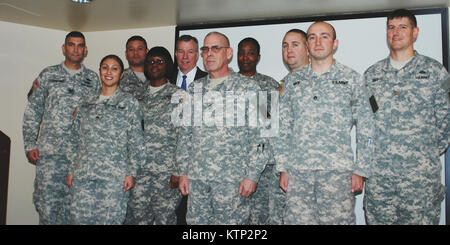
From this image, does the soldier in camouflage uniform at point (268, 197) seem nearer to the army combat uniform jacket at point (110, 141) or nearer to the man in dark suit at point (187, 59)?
the man in dark suit at point (187, 59)

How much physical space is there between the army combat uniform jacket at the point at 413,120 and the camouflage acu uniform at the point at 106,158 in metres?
2.09

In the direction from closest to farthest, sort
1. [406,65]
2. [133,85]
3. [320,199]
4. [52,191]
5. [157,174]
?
[320,199] → [406,65] → [157,174] → [52,191] → [133,85]

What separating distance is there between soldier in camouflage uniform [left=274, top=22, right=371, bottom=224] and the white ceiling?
49.3 inches

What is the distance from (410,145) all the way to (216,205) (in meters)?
1.64

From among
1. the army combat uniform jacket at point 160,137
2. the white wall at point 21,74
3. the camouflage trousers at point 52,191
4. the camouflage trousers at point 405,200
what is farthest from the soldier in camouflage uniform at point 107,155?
the camouflage trousers at point 405,200

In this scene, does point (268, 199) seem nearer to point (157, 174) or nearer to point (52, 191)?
point (157, 174)

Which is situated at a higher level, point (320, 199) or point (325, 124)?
point (325, 124)

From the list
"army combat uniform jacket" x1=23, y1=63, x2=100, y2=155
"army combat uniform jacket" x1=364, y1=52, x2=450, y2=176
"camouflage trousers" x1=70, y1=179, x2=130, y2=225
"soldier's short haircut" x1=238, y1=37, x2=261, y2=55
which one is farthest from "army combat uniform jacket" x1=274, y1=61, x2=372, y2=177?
"army combat uniform jacket" x1=23, y1=63, x2=100, y2=155

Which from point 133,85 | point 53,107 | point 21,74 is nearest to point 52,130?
point 53,107

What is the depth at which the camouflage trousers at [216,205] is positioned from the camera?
9.67 feet

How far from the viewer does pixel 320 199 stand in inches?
112

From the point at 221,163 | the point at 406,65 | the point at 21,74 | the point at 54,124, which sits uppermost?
the point at 21,74

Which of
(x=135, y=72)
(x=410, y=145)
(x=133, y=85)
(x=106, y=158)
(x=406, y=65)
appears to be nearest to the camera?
(x=410, y=145)
